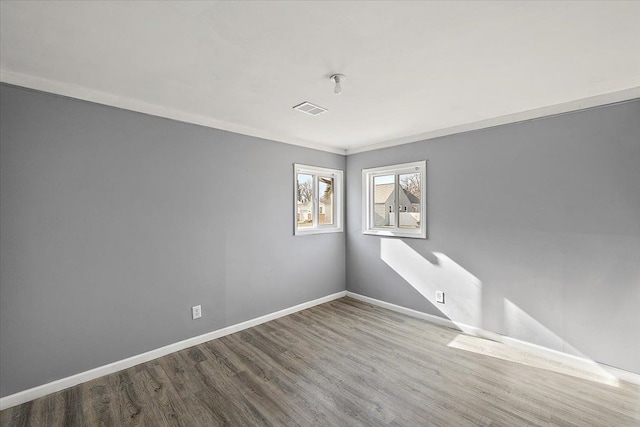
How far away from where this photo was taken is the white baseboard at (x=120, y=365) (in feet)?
7.00

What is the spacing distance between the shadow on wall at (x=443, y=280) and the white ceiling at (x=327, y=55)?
5.94 ft

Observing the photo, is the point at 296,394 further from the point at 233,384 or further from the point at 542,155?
the point at 542,155

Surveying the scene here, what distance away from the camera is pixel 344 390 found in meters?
2.30

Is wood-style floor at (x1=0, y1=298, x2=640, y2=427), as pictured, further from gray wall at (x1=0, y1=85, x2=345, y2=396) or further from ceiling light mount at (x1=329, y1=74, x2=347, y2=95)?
ceiling light mount at (x1=329, y1=74, x2=347, y2=95)

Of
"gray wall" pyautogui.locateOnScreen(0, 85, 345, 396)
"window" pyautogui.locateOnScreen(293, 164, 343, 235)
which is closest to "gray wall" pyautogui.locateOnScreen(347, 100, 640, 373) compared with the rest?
"window" pyautogui.locateOnScreen(293, 164, 343, 235)

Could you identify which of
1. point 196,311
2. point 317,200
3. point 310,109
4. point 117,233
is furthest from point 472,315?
point 117,233

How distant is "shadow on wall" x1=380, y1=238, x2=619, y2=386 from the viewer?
8.66ft

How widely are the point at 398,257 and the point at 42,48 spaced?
13.1ft

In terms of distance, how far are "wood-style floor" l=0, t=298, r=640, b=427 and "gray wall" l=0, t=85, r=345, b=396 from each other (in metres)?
0.36

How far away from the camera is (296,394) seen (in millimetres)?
2250

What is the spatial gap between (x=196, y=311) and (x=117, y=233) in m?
1.13

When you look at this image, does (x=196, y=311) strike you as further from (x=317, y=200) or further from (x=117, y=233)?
(x=317, y=200)

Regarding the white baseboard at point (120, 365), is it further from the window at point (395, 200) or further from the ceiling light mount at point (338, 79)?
the ceiling light mount at point (338, 79)

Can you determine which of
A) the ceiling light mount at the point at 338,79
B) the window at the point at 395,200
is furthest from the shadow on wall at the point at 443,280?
the ceiling light mount at the point at 338,79
